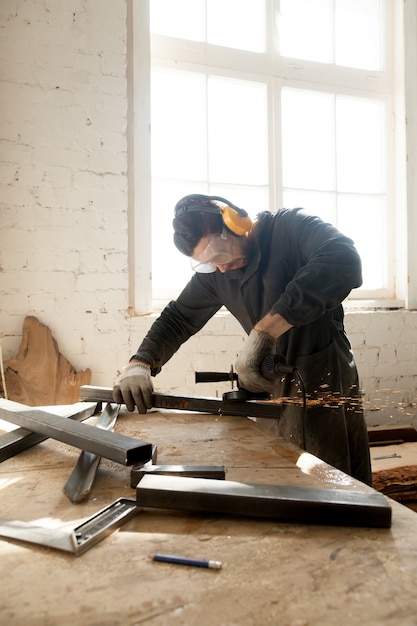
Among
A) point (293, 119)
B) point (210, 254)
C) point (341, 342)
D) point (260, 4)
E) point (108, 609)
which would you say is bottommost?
point (108, 609)

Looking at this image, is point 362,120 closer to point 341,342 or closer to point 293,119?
point 293,119

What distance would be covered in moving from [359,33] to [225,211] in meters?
2.87

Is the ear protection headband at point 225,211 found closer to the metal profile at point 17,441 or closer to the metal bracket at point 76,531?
the metal profile at point 17,441

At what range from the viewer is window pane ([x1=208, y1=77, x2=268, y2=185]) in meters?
3.21

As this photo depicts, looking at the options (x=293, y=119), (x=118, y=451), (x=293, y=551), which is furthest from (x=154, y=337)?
(x=293, y=119)

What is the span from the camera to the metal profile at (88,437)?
3.42ft

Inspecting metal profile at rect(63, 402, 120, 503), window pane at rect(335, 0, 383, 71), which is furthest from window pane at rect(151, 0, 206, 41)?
metal profile at rect(63, 402, 120, 503)

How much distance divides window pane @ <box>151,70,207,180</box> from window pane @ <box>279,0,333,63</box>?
0.83 m

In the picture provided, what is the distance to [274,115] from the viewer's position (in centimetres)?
331

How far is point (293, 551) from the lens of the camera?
2.36ft

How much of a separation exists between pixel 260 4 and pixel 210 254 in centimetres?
259

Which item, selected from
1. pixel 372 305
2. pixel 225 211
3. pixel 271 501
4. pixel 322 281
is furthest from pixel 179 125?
pixel 271 501

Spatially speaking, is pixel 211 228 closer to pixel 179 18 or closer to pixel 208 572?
pixel 208 572

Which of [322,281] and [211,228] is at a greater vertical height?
[211,228]
